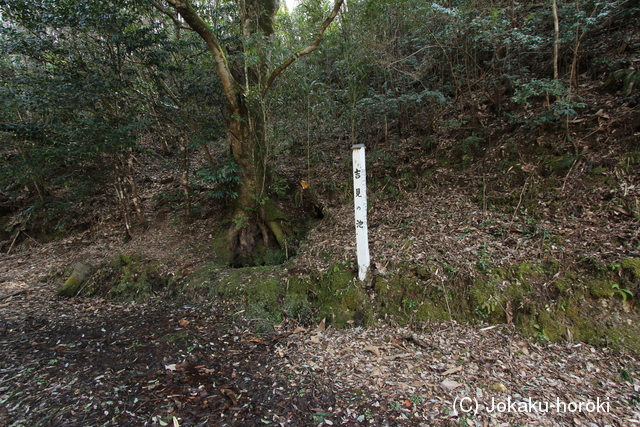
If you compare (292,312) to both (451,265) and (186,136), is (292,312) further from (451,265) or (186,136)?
(186,136)

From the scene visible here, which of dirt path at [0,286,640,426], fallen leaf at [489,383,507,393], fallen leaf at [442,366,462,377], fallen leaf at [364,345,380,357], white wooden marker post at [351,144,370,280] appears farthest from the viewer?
white wooden marker post at [351,144,370,280]

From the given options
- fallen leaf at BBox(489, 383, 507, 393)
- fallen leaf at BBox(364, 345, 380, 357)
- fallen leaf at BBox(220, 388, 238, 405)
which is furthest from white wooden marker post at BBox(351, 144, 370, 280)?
fallen leaf at BBox(220, 388, 238, 405)

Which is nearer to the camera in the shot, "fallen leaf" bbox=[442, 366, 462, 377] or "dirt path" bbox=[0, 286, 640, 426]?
"dirt path" bbox=[0, 286, 640, 426]

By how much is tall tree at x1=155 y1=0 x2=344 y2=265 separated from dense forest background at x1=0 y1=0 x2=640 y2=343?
0.05m

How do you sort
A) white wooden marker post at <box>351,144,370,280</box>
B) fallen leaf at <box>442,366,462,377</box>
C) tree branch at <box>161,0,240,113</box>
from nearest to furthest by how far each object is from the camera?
fallen leaf at <box>442,366,462,377</box>
white wooden marker post at <box>351,144,370,280</box>
tree branch at <box>161,0,240,113</box>

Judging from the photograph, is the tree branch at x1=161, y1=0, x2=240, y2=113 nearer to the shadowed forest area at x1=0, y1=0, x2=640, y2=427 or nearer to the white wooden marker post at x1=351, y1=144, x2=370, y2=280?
the shadowed forest area at x1=0, y1=0, x2=640, y2=427

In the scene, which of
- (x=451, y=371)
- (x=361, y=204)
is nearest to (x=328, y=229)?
(x=361, y=204)

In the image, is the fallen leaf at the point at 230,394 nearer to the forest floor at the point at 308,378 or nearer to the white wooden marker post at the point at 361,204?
the forest floor at the point at 308,378

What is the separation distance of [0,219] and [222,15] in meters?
8.92

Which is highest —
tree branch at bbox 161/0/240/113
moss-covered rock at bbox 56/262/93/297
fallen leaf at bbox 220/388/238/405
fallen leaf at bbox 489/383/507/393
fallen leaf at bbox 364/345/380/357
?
tree branch at bbox 161/0/240/113

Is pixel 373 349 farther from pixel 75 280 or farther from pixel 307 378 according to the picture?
pixel 75 280

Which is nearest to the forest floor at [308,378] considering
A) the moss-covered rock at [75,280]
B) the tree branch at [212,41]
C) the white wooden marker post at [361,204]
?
the white wooden marker post at [361,204]

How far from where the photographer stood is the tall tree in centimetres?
577

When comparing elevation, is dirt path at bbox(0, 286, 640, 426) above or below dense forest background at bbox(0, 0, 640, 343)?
below
